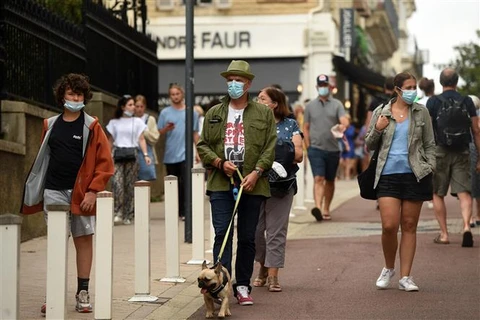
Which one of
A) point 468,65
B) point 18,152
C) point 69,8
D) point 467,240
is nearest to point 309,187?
point 69,8

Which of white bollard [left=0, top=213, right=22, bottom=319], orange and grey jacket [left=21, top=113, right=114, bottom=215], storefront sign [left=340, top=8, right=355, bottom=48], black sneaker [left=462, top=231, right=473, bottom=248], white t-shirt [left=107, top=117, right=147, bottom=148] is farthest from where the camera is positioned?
storefront sign [left=340, top=8, right=355, bottom=48]

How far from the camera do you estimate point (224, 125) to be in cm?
1070

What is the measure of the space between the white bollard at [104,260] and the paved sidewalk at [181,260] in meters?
0.70

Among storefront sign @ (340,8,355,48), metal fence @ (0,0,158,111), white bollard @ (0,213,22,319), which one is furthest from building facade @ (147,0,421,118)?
white bollard @ (0,213,22,319)

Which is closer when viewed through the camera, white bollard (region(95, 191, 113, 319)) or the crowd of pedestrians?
white bollard (region(95, 191, 113, 319))

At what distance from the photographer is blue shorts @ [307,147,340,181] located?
18.9 meters

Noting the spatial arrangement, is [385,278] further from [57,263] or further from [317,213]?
[317,213]

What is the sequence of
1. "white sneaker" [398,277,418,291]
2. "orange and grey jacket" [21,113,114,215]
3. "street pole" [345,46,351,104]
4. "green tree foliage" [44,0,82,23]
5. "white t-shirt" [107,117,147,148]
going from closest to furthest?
"orange and grey jacket" [21,113,114,215], "white sneaker" [398,277,418,291], "white t-shirt" [107,117,147,148], "green tree foliage" [44,0,82,23], "street pole" [345,46,351,104]

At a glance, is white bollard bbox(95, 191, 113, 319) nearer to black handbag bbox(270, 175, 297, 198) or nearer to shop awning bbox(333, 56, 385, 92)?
black handbag bbox(270, 175, 297, 198)

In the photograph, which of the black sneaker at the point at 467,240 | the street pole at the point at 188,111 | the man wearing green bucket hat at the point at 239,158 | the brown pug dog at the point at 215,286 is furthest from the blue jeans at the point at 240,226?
the black sneaker at the point at 467,240

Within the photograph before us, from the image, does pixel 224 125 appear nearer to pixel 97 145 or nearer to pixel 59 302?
pixel 97 145

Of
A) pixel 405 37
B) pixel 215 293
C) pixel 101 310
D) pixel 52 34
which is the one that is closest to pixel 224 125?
pixel 215 293

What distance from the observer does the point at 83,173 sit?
10070mm

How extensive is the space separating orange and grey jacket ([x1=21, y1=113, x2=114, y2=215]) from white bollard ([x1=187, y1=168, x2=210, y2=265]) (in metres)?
3.00
